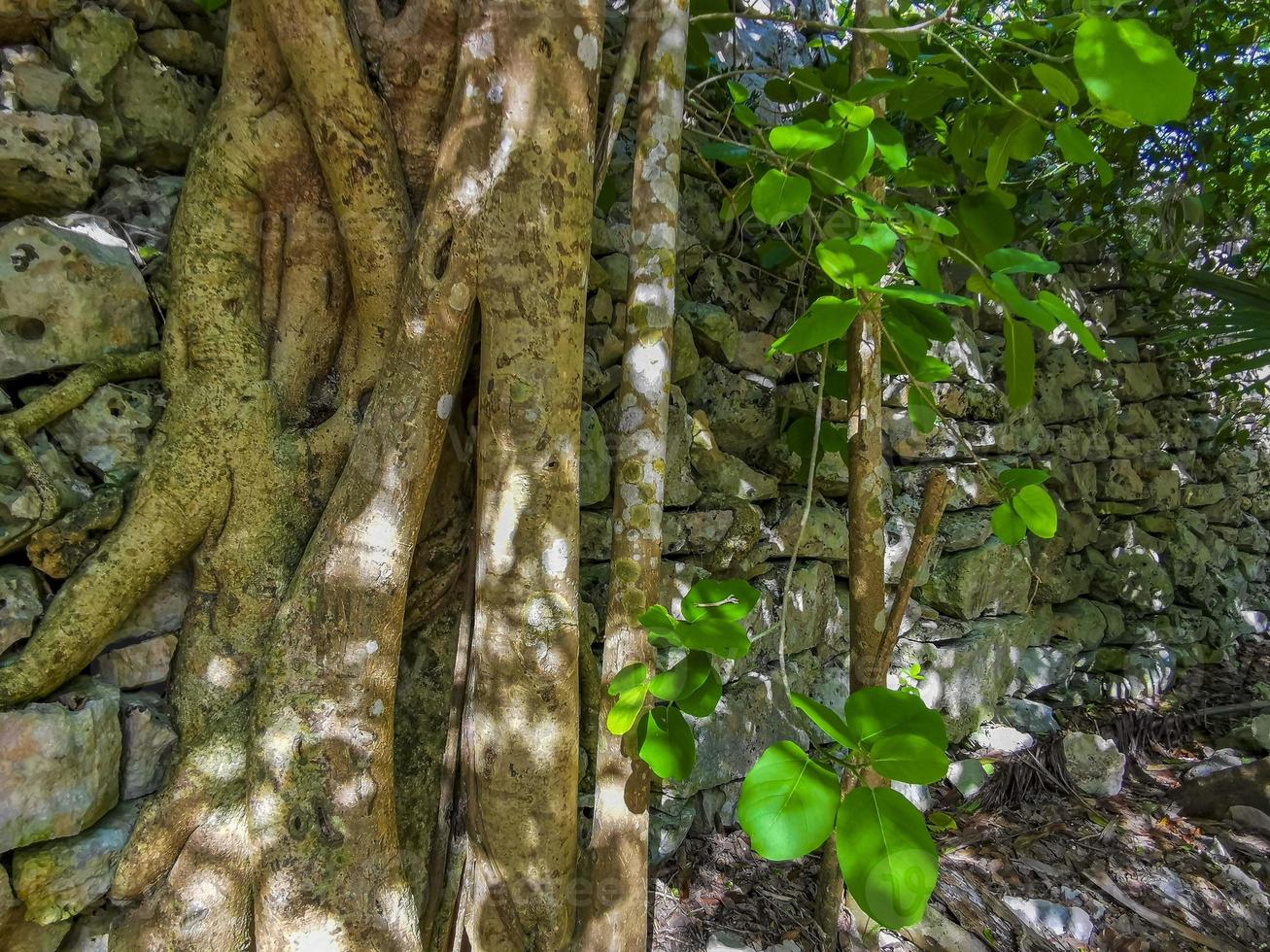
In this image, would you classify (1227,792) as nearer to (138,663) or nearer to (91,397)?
(138,663)

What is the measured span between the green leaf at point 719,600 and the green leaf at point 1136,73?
796mm

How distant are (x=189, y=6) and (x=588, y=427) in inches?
53.4

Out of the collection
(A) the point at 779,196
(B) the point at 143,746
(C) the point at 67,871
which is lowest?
(C) the point at 67,871

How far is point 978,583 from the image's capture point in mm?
2836

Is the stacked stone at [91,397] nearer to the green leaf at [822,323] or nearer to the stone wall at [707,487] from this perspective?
the stone wall at [707,487]

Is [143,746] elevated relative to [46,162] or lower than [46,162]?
lower

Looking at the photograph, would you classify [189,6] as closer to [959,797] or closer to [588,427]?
[588,427]

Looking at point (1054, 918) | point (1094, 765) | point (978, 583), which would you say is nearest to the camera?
point (1054, 918)

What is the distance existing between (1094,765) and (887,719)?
2427mm

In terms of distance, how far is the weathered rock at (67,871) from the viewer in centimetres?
119

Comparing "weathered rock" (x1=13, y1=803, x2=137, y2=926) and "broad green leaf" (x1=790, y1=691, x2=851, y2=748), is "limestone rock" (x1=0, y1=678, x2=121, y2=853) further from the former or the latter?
"broad green leaf" (x1=790, y1=691, x2=851, y2=748)

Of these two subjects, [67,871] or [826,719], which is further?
[67,871]

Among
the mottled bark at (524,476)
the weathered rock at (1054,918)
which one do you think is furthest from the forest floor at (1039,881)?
the mottled bark at (524,476)

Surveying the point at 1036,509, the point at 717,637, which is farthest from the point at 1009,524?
the point at 717,637
